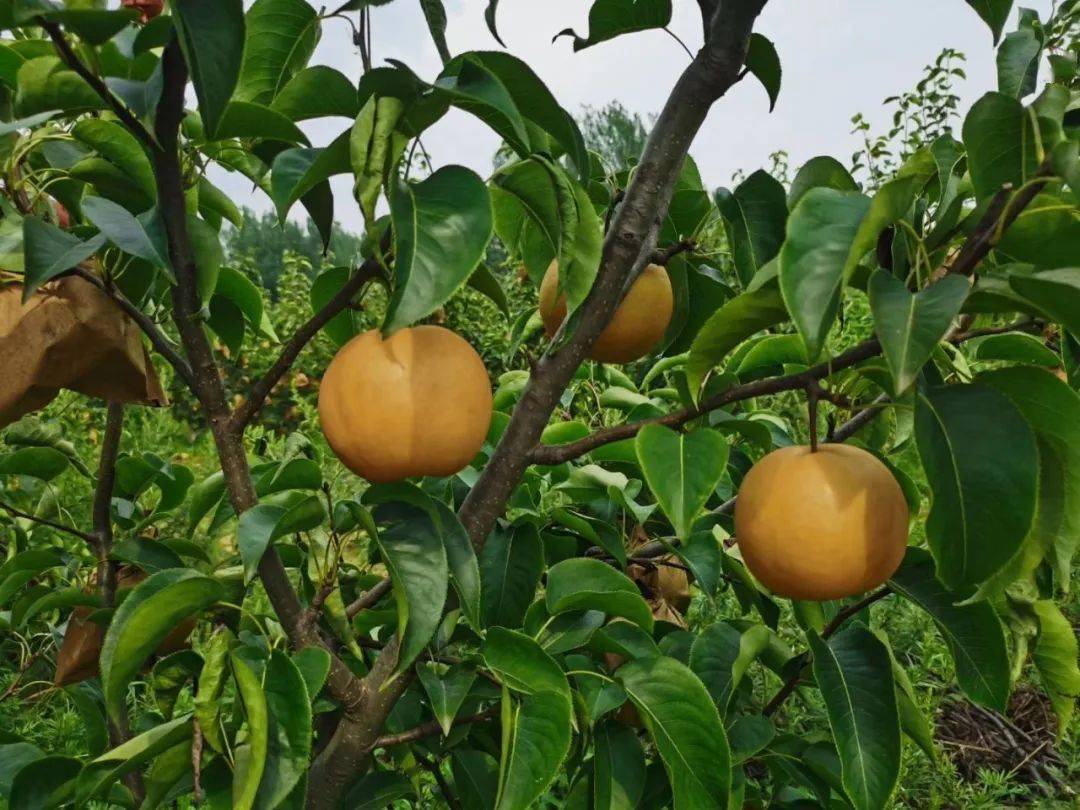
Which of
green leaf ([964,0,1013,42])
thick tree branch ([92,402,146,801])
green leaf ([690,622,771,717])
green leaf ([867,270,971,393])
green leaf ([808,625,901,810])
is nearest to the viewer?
green leaf ([867,270,971,393])

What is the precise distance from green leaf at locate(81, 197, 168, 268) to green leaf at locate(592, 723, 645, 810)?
67 centimetres

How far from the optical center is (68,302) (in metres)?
0.93

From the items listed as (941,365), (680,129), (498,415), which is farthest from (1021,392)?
(498,415)

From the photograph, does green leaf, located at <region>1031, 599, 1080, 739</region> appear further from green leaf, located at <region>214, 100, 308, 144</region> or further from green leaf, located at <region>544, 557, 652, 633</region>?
green leaf, located at <region>214, 100, 308, 144</region>

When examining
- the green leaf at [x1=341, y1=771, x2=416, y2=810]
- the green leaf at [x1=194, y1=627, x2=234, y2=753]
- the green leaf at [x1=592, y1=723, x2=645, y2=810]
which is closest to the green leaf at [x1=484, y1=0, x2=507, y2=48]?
the green leaf at [x1=194, y1=627, x2=234, y2=753]

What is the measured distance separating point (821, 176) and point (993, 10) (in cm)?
21

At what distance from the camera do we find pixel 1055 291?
2.18ft

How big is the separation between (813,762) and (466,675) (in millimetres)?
439

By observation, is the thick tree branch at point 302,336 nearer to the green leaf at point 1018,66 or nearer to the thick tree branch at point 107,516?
the thick tree branch at point 107,516

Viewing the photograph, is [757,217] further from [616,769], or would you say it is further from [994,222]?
[616,769]

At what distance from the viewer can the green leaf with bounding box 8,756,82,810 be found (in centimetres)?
112

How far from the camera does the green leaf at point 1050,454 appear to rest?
2.44ft

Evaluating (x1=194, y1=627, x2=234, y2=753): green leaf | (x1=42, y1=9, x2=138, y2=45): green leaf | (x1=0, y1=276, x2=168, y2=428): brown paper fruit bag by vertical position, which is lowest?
(x1=194, y1=627, x2=234, y2=753): green leaf

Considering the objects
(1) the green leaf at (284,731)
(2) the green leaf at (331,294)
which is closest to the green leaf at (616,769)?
(1) the green leaf at (284,731)
